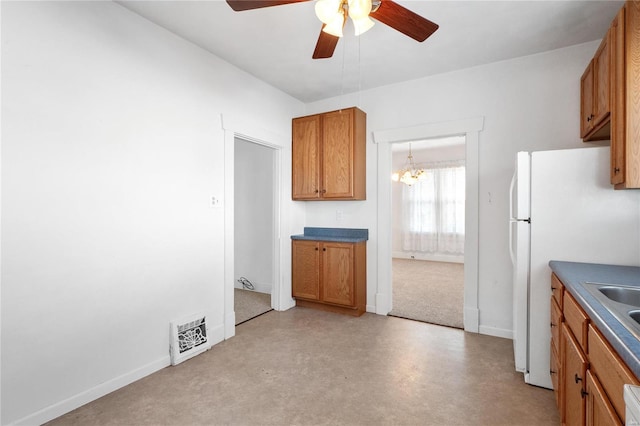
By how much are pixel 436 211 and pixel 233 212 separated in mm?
5331

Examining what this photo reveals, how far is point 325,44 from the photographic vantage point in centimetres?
194

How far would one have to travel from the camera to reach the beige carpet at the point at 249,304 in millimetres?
3607

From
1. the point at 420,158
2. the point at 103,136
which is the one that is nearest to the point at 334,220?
the point at 103,136

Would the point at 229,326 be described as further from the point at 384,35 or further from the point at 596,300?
the point at 384,35

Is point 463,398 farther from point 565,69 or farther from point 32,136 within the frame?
point 32,136

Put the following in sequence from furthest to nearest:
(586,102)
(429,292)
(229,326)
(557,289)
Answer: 1. (429,292)
2. (229,326)
3. (586,102)
4. (557,289)

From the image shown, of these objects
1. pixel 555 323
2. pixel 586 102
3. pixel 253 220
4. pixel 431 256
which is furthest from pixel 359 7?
pixel 431 256

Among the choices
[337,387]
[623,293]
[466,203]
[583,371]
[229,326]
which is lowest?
[337,387]

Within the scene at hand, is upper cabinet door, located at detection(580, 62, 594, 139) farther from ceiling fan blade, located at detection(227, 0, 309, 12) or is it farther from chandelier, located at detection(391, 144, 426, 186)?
chandelier, located at detection(391, 144, 426, 186)

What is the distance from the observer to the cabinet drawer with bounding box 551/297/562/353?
176 centimetres

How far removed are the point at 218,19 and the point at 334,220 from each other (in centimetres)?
246

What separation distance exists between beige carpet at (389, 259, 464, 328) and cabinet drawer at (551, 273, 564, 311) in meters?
1.45

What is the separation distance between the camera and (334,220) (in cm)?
402

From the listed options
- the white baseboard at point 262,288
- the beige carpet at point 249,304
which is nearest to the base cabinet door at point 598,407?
the beige carpet at point 249,304
